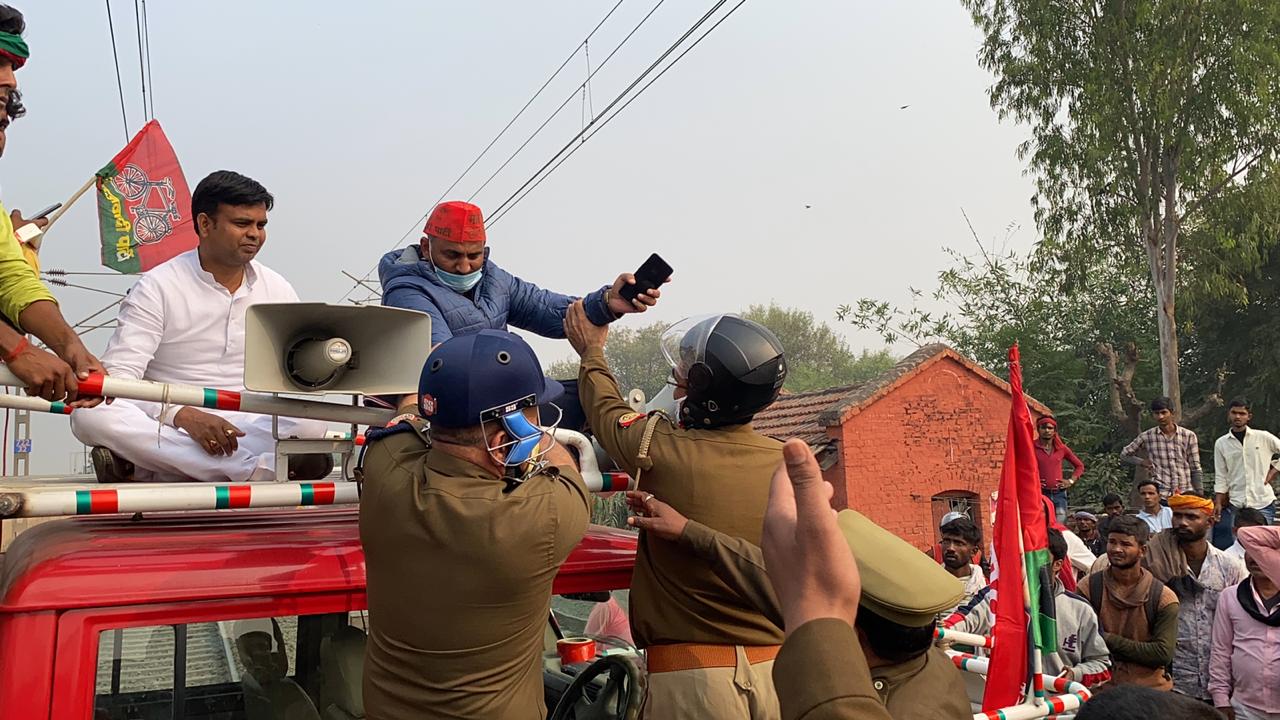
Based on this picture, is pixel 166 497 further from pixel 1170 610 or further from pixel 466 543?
pixel 1170 610

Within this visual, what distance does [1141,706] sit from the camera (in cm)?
136

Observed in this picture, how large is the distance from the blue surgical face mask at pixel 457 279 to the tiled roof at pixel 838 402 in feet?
41.7

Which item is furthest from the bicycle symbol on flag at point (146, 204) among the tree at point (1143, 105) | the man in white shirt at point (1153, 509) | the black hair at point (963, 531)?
the tree at point (1143, 105)

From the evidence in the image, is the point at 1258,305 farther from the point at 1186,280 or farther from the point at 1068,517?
the point at 1068,517

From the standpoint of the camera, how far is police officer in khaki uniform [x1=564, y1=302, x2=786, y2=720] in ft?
8.23

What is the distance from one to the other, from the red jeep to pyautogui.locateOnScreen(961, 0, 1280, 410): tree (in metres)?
21.4

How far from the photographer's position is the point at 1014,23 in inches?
870

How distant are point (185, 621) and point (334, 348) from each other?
2.61 feet

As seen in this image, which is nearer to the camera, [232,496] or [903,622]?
[903,622]

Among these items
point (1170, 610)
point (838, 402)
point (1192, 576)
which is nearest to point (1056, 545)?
point (1192, 576)

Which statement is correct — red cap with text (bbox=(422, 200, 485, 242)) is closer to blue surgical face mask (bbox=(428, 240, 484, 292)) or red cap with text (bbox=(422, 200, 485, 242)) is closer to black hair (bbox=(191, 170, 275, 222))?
blue surgical face mask (bbox=(428, 240, 484, 292))

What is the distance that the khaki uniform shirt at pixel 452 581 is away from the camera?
6.58ft

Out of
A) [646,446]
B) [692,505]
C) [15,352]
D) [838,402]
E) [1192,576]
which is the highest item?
[838,402]

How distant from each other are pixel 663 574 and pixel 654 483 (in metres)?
0.24
